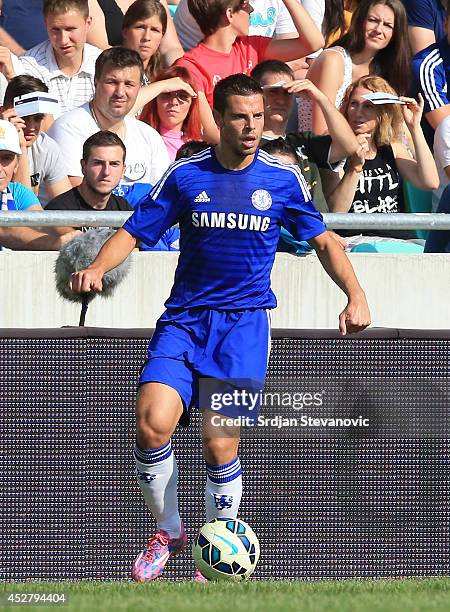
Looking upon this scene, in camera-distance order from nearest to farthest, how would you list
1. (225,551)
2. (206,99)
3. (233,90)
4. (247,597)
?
(247,597) < (225,551) < (233,90) < (206,99)

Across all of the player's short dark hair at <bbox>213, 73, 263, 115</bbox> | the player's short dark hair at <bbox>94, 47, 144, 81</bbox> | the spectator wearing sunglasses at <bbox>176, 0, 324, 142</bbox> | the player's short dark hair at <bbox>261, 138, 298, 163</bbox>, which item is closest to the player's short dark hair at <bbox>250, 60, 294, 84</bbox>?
the spectator wearing sunglasses at <bbox>176, 0, 324, 142</bbox>

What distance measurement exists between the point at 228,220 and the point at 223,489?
1.46 metres

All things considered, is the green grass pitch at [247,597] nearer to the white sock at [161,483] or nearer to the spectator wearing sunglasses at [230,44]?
the white sock at [161,483]

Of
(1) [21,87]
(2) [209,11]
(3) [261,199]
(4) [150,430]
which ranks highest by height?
(2) [209,11]

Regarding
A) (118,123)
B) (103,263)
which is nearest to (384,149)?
(118,123)

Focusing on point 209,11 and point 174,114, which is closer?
point 174,114

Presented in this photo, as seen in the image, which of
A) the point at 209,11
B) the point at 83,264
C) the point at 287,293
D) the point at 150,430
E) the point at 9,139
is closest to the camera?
the point at 150,430

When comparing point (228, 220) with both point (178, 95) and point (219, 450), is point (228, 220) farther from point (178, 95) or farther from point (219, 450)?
point (178, 95)

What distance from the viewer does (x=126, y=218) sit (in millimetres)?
7660

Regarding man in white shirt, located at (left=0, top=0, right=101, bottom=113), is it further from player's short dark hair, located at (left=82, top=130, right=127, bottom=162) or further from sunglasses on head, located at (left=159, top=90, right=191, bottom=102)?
player's short dark hair, located at (left=82, top=130, right=127, bottom=162)

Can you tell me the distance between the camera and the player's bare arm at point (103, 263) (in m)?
6.58

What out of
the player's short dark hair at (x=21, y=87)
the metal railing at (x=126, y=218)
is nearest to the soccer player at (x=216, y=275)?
the metal railing at (x=126, y=218)

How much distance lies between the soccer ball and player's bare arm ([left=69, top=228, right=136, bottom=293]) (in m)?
1.39

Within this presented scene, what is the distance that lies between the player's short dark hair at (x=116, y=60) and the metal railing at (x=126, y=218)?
7.62ft
